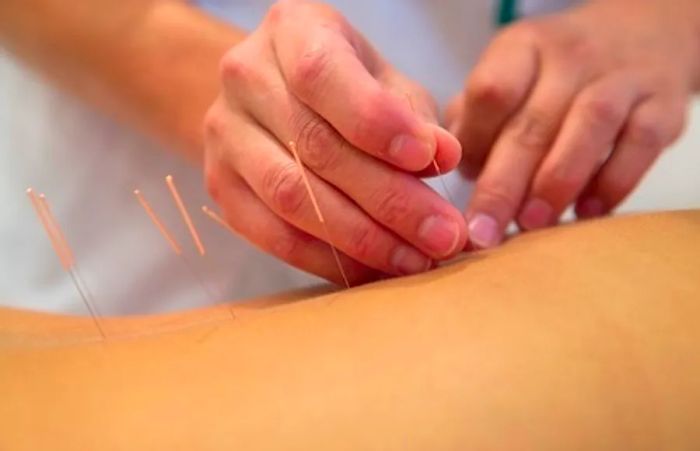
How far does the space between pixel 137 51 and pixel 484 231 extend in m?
0.41

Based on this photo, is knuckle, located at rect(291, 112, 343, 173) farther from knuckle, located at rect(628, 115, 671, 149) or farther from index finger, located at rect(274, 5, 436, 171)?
knuckle, located at rect(628, 115, 671, 149)

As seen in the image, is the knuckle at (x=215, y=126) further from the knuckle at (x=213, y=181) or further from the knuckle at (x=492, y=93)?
the knuckle at (x=492, y=93)

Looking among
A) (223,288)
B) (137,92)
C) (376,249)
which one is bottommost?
(223,288)

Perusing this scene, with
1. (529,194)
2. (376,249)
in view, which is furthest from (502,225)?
(376,249)

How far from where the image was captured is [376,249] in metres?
0.68

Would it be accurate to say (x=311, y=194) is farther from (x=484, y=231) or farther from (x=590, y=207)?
(x=590, y=207)

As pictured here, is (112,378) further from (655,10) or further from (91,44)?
(655,10)

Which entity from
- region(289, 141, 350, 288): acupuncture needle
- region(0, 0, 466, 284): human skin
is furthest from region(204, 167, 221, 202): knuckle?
region(289, 141, 350, 288): acupuncture needle

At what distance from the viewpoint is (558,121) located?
2.71 feet

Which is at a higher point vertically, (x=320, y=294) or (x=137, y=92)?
(x=137, y=92)

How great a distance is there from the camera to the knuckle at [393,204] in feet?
2.17

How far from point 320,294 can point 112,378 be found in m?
0.22

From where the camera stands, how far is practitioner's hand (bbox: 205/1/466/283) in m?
0.65

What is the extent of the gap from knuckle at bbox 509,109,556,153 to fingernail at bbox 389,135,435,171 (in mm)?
210
